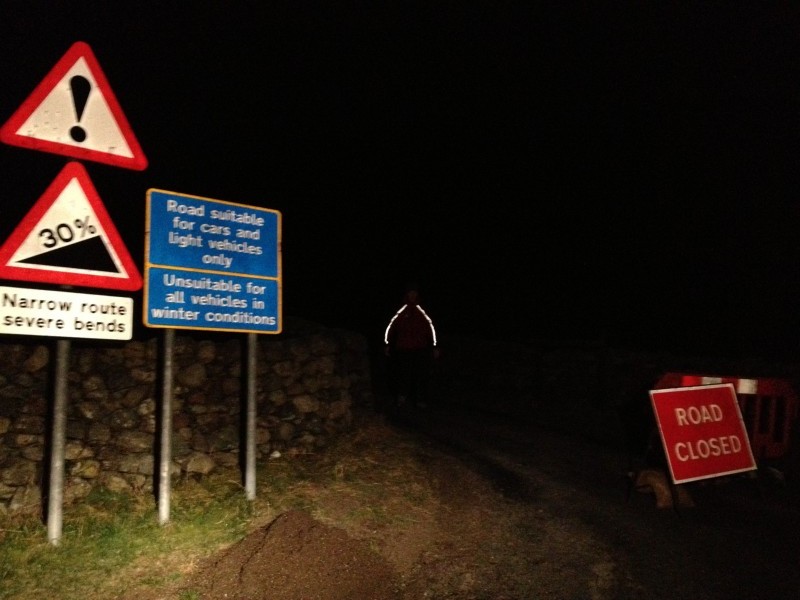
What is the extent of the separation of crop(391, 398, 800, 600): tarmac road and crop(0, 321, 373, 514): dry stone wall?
1.93 metres

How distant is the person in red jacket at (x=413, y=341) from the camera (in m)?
9.73

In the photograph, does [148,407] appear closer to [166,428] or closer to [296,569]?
[166,428]

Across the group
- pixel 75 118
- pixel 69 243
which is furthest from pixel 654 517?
pixel 75 118

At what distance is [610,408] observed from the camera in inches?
445

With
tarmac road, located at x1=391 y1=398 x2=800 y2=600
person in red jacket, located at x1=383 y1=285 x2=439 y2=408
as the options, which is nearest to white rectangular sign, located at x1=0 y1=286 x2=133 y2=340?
tarmac road, located at x1=391 y1=398 x2=800 y2=600

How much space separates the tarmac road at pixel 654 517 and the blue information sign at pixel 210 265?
2991mm

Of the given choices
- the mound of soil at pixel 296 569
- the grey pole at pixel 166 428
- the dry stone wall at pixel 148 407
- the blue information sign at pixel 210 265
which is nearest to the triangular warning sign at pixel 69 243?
the blue information sign at pixel 210 265

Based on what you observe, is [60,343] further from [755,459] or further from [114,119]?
[755,459]

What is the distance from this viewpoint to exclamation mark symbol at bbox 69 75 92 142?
4.01 metres

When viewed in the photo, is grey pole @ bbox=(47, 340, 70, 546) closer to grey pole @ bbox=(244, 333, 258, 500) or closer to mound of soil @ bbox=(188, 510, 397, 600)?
mound of soil @ bbox=(188, 510, 397, 600)

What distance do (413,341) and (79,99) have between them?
642 cm

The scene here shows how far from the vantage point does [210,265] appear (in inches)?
199

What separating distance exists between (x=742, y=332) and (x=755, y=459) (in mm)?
12810

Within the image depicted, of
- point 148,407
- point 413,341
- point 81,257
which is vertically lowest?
point 148,407
